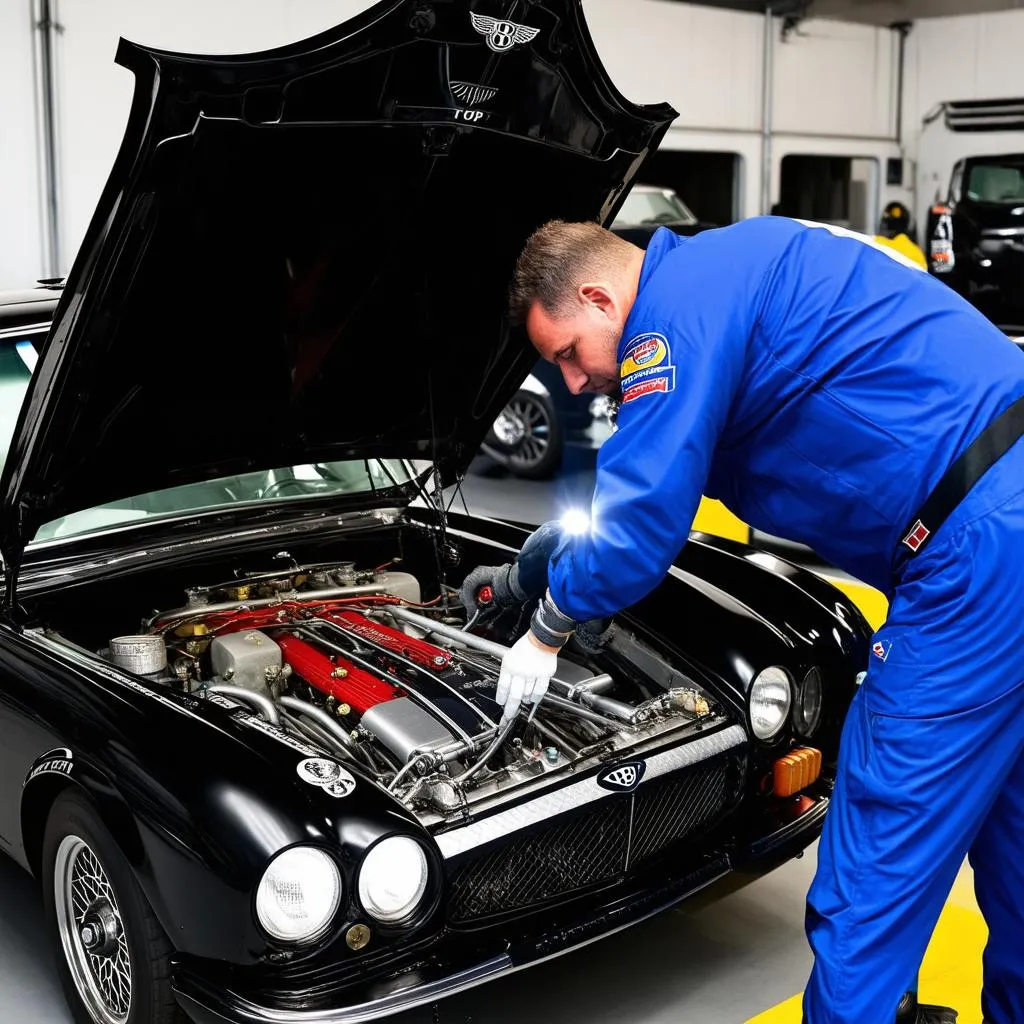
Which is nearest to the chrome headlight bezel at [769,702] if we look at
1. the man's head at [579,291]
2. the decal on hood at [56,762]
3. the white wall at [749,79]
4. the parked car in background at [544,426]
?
the man's head at [579,291]

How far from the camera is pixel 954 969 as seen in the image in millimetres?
3055

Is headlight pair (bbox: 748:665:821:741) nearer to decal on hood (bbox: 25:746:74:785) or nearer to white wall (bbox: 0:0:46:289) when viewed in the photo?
decal on hood (bbox: 25:746:74:785)

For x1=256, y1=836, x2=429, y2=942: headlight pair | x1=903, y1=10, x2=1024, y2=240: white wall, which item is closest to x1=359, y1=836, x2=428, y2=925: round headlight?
x1=256, y1=836, x2=429, y2=942: headlight pair

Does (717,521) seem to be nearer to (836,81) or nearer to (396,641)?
(396,641)

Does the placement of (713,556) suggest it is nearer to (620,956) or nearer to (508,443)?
(620,956)

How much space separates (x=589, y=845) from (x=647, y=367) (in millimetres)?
968

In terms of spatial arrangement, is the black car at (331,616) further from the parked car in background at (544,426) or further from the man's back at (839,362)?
the parked car in background at (544,426)

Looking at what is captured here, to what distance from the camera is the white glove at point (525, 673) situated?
261 centimetres

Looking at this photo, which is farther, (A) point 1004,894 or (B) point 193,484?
(B) point 193,484

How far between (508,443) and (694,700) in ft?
18.1

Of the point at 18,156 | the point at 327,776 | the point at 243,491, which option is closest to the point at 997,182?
the point at 18,156

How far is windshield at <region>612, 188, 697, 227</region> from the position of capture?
418 inches

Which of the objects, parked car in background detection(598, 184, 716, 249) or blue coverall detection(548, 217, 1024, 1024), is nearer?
blue coverall detection(548, 217, 1024, 1024)

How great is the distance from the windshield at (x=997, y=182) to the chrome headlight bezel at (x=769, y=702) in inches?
441
